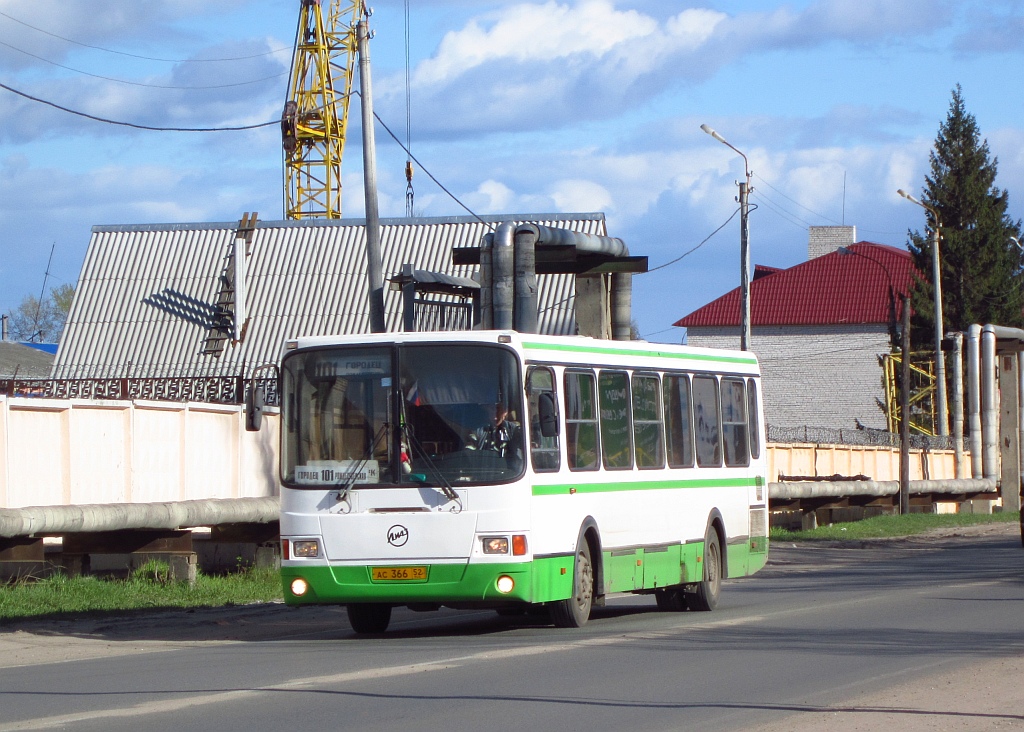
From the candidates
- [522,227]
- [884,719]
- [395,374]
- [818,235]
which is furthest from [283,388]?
[818,235]

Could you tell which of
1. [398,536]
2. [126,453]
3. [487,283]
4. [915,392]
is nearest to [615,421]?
[398,536]

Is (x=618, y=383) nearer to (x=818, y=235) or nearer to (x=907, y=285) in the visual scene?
(x=907, y=285)

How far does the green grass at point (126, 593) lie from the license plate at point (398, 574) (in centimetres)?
441

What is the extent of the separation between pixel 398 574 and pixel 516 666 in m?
2.38

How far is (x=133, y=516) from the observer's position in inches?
703

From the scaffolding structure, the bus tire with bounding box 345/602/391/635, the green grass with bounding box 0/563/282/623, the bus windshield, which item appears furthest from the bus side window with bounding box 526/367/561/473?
the scaffolding structure

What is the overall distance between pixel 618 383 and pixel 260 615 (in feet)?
15.6

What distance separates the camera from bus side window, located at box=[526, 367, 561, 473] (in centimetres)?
1323

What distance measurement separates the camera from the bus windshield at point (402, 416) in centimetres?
1315

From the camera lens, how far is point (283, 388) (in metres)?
13.8

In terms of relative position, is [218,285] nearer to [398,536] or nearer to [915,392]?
[398,536]

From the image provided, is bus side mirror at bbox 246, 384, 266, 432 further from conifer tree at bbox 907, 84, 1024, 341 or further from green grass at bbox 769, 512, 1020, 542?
conifer tree at bbox 907, 84, 1024, 341

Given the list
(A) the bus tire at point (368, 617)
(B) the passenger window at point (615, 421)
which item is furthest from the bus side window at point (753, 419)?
(A) the bus tire at point (368, 617)

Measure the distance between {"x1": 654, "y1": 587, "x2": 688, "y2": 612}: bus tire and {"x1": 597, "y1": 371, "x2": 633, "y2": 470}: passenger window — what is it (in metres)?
2.28
